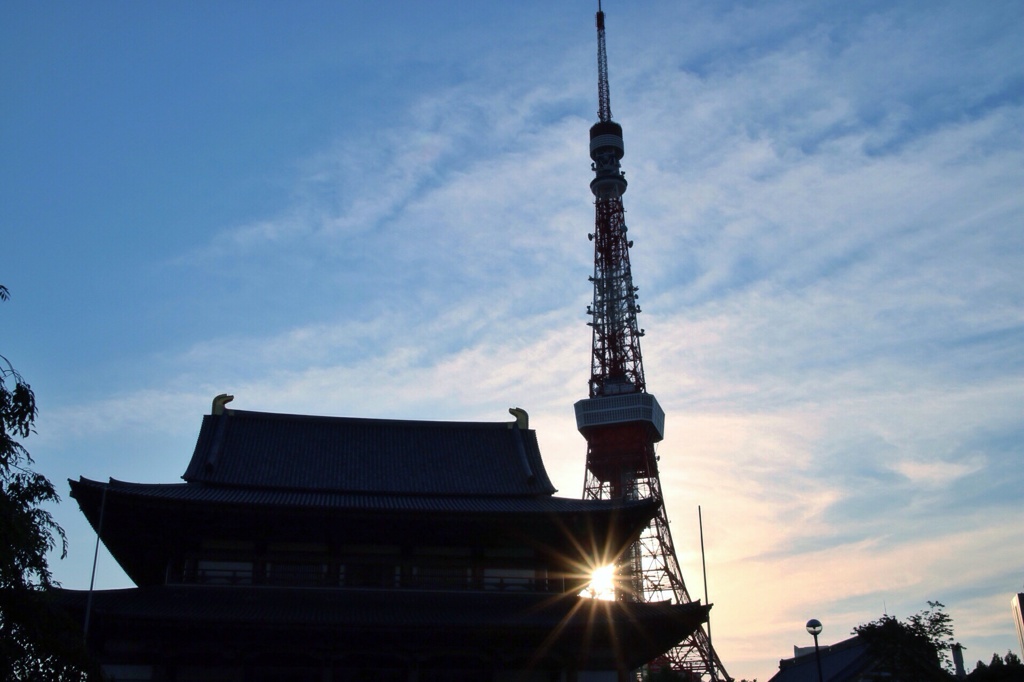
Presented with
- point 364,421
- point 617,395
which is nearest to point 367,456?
point 364,421

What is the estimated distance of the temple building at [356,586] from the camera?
23969mm

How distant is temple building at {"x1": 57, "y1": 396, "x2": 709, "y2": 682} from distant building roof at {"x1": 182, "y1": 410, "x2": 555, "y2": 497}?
194mm

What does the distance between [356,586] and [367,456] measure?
7.17 meters

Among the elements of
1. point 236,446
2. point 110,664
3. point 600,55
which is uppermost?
point 600,55

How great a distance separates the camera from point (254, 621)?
918 inches

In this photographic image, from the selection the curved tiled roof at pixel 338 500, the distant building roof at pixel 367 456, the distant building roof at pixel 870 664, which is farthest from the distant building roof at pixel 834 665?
the distant building roof at pixel 367 456

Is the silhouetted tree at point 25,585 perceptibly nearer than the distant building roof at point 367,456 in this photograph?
Yes

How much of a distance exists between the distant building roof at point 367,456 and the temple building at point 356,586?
0.64ft

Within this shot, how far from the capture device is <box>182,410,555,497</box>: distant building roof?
1195 inches

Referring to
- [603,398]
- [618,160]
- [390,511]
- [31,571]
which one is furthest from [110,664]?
[618,160]

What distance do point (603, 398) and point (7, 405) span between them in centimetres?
6642

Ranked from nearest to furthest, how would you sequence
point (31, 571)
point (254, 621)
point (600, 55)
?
point (31, 571)
point (254, 621)
point (600, 55)

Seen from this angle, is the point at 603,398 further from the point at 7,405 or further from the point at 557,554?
the point at 7,405

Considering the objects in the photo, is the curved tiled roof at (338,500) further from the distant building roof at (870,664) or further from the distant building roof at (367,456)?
the distant building roof at (870,664)
